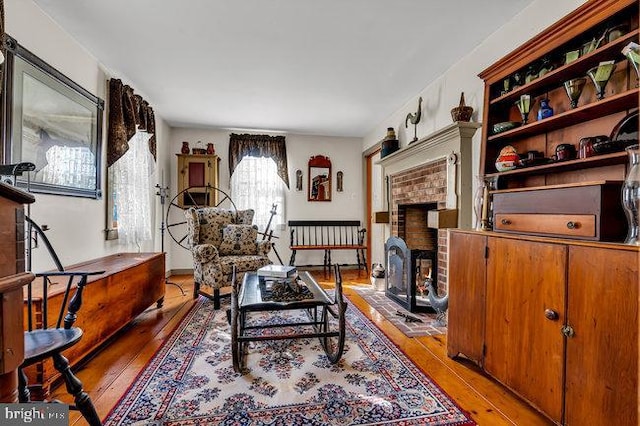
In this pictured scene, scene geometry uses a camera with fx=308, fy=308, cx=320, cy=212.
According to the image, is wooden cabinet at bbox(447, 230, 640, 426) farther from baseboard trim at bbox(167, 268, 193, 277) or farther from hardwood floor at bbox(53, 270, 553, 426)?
baseboard trim at bbox(167, 268, 193, 277)

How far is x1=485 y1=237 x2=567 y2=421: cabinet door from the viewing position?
4.39ft

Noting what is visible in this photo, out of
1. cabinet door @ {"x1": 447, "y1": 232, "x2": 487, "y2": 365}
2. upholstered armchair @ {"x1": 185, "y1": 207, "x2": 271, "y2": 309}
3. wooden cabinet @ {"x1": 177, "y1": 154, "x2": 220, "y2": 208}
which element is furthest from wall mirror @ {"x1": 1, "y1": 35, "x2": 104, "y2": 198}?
cabinet door @ {"x1": 447, "y1": 232, "x2": 487, "y2": 365}

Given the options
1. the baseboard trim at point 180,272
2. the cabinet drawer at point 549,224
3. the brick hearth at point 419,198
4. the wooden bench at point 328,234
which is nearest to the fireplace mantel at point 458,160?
the brick hearth at point 419,198

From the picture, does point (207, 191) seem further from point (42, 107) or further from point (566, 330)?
point (566, 330)

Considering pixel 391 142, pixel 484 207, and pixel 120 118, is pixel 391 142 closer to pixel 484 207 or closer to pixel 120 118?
pixel 484 207

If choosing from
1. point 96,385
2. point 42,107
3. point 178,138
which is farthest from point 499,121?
point 178,138

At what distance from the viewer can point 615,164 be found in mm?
1503

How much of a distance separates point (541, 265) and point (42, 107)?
323 cm

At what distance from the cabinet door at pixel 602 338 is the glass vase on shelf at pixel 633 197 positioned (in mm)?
130

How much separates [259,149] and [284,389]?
402cm

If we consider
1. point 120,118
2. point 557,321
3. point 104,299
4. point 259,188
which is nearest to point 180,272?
point 259,188

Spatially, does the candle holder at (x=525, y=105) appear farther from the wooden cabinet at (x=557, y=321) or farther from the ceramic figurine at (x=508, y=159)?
the wooden cabinet at (x=557, y=321)

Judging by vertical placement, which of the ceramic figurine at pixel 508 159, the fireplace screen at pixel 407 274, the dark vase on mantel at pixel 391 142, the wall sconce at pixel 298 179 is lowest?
the fireplace screen at pixel 407 274

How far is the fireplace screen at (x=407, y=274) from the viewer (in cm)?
300
